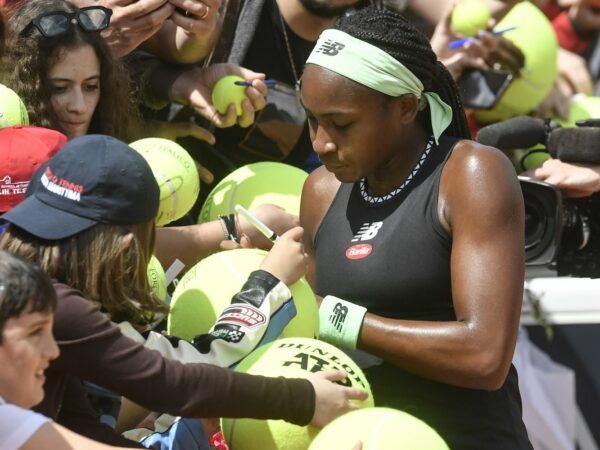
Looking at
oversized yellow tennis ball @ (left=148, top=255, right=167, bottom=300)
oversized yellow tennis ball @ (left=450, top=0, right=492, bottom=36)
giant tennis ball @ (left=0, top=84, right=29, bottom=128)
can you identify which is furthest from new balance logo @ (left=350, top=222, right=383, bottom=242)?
oversized yellow tennis ball @ (left=450, top=0, right=492, bottom=36)

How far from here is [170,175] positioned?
13.0ft

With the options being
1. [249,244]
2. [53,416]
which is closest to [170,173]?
[249,244]

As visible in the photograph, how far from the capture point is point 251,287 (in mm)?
3291

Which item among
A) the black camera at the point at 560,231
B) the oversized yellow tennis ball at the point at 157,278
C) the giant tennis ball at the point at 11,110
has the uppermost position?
the giant tennis ball at the point at 11,110

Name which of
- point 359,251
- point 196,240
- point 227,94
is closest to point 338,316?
point 359,251

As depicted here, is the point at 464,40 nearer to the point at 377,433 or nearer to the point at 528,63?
the point at 528,63

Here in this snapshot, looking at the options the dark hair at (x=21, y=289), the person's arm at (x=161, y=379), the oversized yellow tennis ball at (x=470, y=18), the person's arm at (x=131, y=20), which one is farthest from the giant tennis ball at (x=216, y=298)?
the oversized yellow tennis ball at (x=470, y=18)

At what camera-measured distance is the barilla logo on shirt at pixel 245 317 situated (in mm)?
3203

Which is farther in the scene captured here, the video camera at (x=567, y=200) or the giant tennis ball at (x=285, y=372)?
the video camera at (x=567, y=200)

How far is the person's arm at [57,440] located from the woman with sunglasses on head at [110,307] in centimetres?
21

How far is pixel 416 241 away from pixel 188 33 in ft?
5.35

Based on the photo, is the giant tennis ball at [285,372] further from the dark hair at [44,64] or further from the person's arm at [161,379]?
the dark hair at [44,64]

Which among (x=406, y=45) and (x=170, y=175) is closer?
(x=406, y=45)

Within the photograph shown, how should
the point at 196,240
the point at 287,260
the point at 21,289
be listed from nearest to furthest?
the point at 21,289 → the point at 287,260 → the point at 196,240
